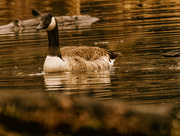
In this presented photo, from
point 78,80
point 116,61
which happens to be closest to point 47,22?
Answer: point 116,61

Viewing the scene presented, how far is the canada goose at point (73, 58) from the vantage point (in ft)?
42.8

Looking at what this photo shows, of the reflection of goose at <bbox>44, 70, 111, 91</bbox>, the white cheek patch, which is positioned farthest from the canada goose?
the reflection of goose at <bbox>44, 70, 111, 91</bbox>

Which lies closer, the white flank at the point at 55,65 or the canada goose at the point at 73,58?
the white flank at the point at 55,65

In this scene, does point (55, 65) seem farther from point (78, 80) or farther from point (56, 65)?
point (78, 80)

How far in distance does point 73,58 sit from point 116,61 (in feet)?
4.64

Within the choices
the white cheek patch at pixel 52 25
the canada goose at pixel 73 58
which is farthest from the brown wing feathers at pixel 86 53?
the white cheek patch at pixel 52 25

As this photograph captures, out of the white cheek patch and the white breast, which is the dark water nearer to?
the white breast

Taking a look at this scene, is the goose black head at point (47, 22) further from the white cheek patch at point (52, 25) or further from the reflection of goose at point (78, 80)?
the reflection of goose at point (78, 80)

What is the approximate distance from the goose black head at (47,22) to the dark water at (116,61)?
3.31ft

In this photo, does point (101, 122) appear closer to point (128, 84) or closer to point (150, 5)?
point (128, 84)

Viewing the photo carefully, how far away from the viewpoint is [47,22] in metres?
13.9

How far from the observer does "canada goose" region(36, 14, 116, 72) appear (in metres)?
13.1

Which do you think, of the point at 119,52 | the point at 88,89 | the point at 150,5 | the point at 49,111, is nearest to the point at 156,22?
the point at 119,52

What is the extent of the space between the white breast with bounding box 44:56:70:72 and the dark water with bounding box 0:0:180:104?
0.75ft
